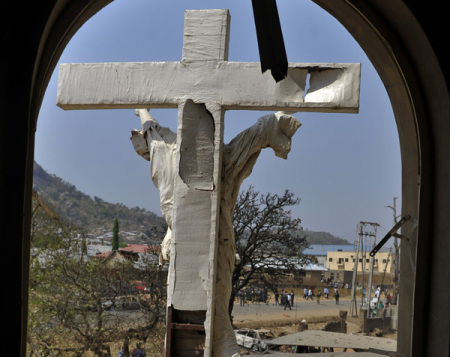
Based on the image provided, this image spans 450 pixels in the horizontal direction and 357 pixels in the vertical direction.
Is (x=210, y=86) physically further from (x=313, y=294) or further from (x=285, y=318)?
(x=313, y=294)

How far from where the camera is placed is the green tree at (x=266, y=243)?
16344mm

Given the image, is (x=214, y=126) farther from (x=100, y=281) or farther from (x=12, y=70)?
(x=100, y=281)

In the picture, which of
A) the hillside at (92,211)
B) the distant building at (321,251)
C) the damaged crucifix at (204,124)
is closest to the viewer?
the damaged crucifix at (204,124)

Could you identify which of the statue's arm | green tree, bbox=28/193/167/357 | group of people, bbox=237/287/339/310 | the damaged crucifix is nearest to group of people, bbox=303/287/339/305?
group of people, bbox=237/287/339/310

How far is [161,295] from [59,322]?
9.23ft

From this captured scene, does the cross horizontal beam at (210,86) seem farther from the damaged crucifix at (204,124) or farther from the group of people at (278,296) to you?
the group of people at (278,296)

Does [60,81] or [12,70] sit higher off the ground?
[60,81]

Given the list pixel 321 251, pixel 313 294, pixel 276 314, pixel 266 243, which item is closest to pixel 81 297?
pixel 266 243

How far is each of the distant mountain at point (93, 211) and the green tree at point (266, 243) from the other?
29.1 metres

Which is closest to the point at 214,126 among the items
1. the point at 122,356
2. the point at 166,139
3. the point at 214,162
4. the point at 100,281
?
the point at 214,162

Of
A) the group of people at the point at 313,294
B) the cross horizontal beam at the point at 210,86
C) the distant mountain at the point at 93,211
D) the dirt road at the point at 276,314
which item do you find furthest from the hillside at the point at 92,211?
the cross horizontal beam at the point at 210,86

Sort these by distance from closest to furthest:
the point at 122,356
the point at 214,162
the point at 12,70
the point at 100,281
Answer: the point at 12,70, the point at 214,162, the point at 122,356, the point at 100,281

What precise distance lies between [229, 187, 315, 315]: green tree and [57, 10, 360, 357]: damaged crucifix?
1100 centimetres

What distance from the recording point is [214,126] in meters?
4.57
